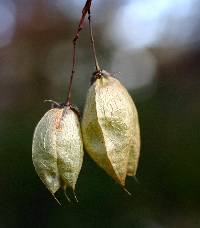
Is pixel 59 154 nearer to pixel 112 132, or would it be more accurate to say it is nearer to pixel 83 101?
pixel 112 132

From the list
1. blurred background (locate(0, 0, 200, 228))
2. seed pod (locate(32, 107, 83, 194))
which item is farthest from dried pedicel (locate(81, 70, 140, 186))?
blurred background (locate(0, 0, 200, 228))

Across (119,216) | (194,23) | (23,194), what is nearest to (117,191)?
(119,216)

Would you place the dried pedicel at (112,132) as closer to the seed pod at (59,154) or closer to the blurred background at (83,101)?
the seed pod at (59,154)

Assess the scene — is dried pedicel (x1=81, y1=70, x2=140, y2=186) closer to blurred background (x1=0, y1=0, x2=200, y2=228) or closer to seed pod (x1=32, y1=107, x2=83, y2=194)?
seed pod (x1=32, y1=107, x2=83, y2=194)

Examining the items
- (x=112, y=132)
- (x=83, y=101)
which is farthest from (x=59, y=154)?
(x=83, y=101)

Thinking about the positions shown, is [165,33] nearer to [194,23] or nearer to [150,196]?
[194,23]

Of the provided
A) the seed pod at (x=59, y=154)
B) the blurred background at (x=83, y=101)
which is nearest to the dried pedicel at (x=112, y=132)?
the seed pod at (x=59, y=154)

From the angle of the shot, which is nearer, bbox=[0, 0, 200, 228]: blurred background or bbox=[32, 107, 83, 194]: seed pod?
bbox=[32, 107, 83, 194]: seed pod
